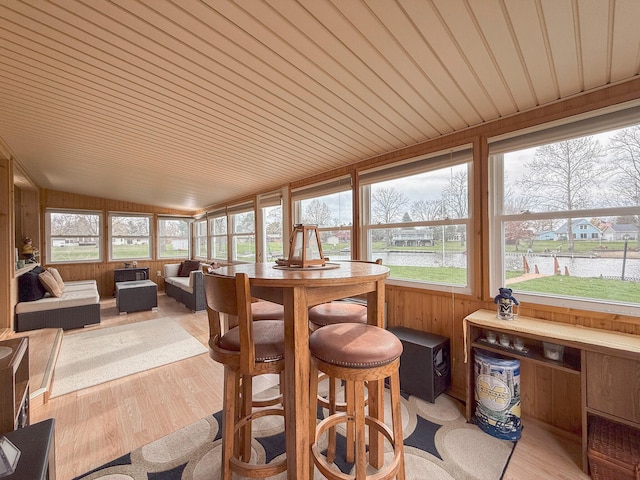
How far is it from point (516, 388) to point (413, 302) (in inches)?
39.3

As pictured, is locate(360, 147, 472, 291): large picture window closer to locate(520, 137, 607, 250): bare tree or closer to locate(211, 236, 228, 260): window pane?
locate(520, 137, 607, 250): bare tree

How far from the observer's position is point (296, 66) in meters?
1.56

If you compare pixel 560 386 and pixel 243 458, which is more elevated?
pixel 560 386

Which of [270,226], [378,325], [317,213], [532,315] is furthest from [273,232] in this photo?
[532,315]

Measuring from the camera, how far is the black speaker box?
2.12 m

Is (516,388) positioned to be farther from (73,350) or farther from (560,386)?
(73,350)

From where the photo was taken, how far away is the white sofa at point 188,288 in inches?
190

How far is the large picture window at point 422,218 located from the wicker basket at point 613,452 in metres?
1.10

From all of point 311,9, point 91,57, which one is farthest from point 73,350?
point 311,9

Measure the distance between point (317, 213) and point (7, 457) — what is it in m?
3.31

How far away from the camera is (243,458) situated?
4.81 ft

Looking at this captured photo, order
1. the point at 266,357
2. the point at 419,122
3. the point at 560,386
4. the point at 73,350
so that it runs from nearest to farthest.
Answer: the point at 266,357, the point at 560,386, the point at 419,122, the point at 73,350

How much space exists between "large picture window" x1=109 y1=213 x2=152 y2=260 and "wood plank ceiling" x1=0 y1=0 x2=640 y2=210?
435cm

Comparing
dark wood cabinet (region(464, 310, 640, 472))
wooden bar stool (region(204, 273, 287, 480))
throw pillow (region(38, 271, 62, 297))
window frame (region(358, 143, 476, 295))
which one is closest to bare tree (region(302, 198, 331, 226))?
window frame (region(358, 143, 476, 295))
